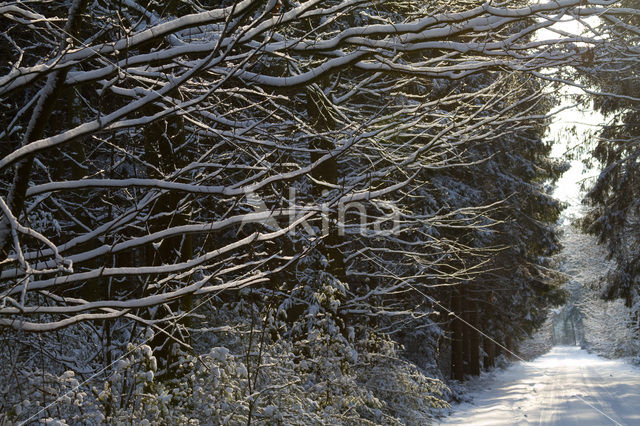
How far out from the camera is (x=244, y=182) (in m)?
4.43

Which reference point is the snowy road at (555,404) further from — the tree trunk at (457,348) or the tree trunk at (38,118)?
the tree trunk at (38,118)

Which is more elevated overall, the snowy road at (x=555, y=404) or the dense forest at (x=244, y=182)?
the dense forest at (x=244, y=182)

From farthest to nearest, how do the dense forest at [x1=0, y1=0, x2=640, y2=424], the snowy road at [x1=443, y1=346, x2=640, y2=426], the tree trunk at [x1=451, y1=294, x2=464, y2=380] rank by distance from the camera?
the tree trunk at [x1=451, y1=294, x2=464, y2=380]
the snowy road at [x1=443, y1=346, x2=640, y2=426]
the dense forest at [x1=0, y1=0, x2=640, y2=424]

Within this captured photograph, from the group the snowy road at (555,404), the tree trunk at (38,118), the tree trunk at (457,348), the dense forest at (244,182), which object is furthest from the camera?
the tree trunk at (457,348)

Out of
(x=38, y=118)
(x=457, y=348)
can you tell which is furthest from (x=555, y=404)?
(x=38, y=118)

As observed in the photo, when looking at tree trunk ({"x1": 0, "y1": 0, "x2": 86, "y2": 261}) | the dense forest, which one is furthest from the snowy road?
tree trunk ({"x1": 0, "y1": 0, "x2": 86, "y2": 261})

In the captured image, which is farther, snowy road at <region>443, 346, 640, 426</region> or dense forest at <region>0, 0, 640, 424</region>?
snowy road at <region>443, 346, 640, 426</region>

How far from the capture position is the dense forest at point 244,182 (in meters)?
3.16

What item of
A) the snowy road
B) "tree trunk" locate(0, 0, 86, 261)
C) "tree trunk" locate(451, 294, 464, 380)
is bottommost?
Result: the snowy road

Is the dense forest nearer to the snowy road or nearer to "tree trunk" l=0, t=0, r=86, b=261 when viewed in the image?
"tree trunk" l=0, t=0, r=86, b=261

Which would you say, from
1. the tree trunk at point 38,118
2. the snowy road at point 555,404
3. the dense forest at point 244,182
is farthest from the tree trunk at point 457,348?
the tree trunk at point 38,118

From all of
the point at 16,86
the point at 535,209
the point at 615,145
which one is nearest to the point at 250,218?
the point at 16,86

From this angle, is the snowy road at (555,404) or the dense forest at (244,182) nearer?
the dense forest at (244,182)

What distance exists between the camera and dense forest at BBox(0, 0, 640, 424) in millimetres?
3156
